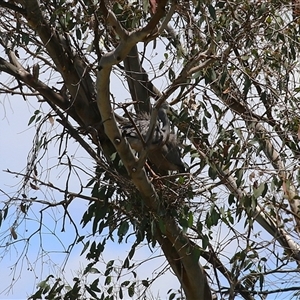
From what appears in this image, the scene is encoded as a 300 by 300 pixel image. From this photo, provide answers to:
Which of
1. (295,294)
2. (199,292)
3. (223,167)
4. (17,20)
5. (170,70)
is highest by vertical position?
(17,20)

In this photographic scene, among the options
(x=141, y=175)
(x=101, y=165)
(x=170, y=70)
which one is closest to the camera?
(x=141, y=175)

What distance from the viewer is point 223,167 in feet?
13.7

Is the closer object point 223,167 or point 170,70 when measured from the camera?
point 223,167

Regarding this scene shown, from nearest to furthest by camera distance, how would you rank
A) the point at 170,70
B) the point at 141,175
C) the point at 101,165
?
the point at 141,175, the point at 101,165, the point at 170,70

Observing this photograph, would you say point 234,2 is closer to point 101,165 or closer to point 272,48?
point 272,48

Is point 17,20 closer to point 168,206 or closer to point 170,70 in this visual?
point 170,70

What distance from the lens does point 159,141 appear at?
13.3 feet

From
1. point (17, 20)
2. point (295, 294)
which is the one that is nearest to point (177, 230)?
point (295, 294)

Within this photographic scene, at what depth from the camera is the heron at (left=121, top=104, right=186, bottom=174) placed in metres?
3.97

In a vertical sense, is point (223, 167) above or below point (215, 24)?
below

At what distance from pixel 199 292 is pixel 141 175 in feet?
3.77

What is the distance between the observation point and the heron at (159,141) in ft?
13.0

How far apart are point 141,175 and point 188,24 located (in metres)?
1.10

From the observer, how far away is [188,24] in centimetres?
436
